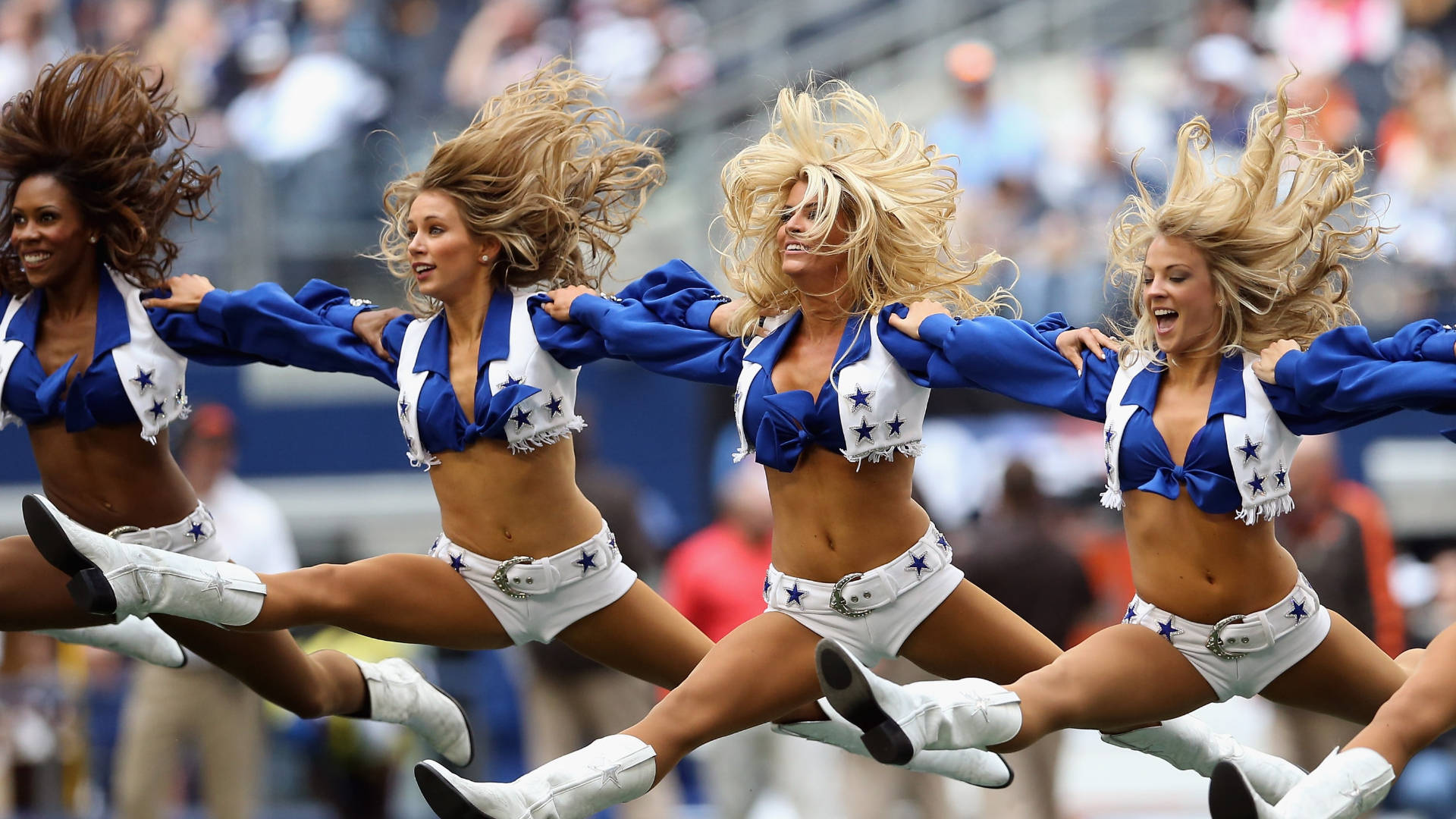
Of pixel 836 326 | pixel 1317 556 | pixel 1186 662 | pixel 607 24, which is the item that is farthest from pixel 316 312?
pixel 607 24

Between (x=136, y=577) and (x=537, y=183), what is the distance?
5.67ft

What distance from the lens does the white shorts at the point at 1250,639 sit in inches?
199

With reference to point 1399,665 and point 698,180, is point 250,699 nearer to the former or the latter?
point 698,180

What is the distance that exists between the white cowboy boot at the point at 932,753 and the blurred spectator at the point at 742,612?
2232 millimetres

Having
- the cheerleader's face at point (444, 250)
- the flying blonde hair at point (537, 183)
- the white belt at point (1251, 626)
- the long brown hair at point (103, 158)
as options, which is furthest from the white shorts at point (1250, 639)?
the long brown hair at point (103, 158)

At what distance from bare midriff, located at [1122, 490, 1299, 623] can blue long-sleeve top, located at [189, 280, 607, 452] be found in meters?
1.76

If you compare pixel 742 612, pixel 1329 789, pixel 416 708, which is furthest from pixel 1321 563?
pixel 416 708

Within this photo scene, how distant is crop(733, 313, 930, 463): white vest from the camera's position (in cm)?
520

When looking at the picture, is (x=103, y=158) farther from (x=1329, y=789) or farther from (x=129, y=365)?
(x=1329, y=789)

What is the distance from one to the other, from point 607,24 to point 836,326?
805 cm

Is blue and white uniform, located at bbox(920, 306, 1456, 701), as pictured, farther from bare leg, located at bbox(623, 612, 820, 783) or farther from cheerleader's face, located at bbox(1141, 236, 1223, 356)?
bare leg, located at bbox(623, 612, 820, 783)

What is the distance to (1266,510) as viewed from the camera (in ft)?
16.3

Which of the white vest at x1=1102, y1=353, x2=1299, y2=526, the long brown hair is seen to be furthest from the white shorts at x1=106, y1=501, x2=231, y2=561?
the white vest at x1=1102, y1=353, x2=1299, y2=526

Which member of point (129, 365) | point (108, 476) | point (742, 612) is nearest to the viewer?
point (129, 365)
